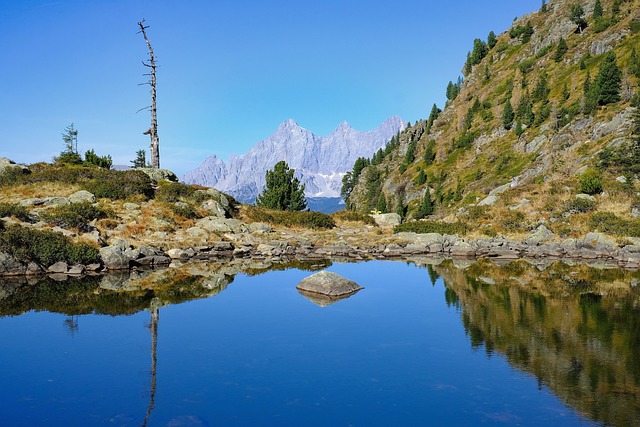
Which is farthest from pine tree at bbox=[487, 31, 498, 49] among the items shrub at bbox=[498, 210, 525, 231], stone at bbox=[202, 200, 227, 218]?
stone at bbox=[202, 200, 227, 218]

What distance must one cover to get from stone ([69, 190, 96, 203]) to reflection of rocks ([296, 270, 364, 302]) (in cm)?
2685

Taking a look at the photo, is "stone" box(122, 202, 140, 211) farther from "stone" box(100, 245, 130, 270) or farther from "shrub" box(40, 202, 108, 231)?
"stone" box(100, 245, 130, 270)

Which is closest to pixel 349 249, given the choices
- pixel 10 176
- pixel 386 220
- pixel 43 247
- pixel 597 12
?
pixel 386 220

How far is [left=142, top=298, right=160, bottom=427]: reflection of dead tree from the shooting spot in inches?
480

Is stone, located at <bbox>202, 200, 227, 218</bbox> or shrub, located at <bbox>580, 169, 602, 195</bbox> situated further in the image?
shrub, located at <bbox>580, 169, 602, 195</bbox>

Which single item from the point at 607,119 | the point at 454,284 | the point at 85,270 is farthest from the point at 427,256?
the point at 607,119

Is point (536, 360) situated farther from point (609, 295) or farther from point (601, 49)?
point (601, 49)

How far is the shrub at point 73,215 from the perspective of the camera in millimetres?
37950

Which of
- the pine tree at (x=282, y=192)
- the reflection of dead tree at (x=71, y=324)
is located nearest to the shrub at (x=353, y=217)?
the pine tree at (x=282, y=192)

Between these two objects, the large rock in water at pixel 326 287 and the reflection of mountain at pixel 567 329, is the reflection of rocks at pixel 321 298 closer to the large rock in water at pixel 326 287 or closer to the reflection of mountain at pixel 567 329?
the large rock in water at pixel 326 287

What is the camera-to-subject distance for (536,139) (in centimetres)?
10106

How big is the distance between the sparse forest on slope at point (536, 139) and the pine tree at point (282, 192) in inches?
852

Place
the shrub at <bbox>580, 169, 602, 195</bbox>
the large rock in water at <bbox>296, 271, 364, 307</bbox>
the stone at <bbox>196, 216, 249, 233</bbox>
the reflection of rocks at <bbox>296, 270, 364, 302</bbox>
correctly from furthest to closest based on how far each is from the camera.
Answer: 1. the shrub at <bbox>580, 169, 602, 195</bbox>
2. the stone at <bbox>196, 216, 249, 233</bbox>
3. the reflection of rocks at <bbox>296, 270, 364, 302</bbox>
4. the large rock in water at <bbox>296, 271, 364, 307</bbox>

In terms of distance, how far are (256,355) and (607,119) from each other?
80.1 meters
